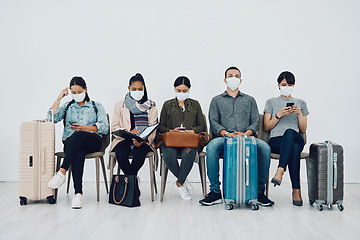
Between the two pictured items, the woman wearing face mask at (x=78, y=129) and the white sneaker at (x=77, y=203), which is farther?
the woman wearing face mask at (x=78, y=129)

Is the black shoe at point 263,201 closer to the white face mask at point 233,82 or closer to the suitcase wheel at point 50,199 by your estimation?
the white face mask at point 233,82

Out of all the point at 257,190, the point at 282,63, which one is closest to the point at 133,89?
the point at 257,190

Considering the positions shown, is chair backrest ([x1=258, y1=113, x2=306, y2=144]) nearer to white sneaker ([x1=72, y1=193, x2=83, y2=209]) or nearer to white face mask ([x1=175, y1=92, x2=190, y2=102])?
white face mask ([x1=175, y1=92, x2=190, y2=102])

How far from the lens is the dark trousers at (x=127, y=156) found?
333 cm

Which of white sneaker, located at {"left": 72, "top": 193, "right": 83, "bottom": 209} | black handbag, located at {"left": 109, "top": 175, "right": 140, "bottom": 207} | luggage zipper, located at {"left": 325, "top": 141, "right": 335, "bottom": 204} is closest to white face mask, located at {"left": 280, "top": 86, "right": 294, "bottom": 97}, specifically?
luggage zipper, located at {"left": 325, "top": 141, "right": 335, "bottom": 204}

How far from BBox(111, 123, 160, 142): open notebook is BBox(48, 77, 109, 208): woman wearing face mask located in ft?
0.76

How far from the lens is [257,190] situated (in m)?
3.22

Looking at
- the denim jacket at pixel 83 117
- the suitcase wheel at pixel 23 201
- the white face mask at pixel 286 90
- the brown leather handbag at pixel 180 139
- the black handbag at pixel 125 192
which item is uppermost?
the white face mask at pixel 286 90

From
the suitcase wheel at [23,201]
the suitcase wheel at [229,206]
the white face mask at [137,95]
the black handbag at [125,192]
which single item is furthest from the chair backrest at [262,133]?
the suitcase wheel at [23,201]

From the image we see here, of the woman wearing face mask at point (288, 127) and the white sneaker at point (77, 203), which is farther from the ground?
the woman wearing face mask at point (288, 127)

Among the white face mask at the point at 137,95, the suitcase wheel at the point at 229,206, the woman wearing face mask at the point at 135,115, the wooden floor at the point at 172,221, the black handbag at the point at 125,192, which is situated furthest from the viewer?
the white face mask at the point at 137,95

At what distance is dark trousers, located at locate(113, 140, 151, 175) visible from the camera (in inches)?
131

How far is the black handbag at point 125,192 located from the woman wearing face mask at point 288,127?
1266 mm
